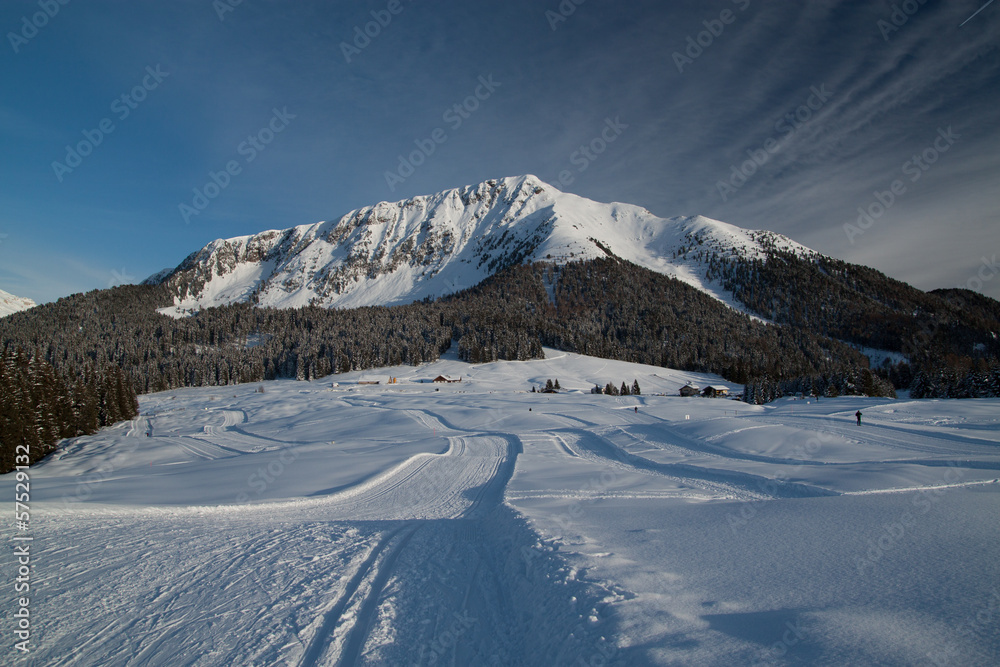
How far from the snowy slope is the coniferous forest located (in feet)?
89.1

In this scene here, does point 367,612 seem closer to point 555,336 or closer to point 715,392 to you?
point 715,392

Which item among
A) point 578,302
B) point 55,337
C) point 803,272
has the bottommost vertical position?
point 55,337

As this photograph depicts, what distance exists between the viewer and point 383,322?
108m

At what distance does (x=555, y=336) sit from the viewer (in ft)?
345

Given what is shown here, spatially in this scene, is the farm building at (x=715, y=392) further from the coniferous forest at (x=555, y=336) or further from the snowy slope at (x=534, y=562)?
the snowy slope at (x=534, y=562)

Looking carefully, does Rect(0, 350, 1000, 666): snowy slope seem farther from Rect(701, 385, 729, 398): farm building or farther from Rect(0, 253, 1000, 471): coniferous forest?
Rect(701, 385, 729, 398): farm building

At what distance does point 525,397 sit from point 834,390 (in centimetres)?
4010

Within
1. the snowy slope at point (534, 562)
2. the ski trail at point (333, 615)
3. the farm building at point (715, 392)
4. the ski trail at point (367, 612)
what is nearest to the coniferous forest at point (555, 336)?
the farm building at point (715, 392)

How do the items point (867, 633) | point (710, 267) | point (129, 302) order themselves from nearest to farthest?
point (867, 633) < point (129, 302) < point (710, 267)

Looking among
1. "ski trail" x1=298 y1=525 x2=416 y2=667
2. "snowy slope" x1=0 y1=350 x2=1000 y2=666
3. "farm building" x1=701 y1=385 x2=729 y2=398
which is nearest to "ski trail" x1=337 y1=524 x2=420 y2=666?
"snowy slope" x1=0 y1=350 x2=1000 y2=666

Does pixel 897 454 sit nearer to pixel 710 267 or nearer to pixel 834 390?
pixel 834 390

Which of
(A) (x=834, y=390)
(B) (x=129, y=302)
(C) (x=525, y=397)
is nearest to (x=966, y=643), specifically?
(C) (x=525, y=397)

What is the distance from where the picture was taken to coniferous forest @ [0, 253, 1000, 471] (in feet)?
150

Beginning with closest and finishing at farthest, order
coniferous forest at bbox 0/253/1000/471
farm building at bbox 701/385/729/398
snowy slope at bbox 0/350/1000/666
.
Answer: snowy slope at bbox 0/350/1000/666 → coniferous forest at bbox 0/253/1000/471 → farm building at bbox 701/385/729/398
